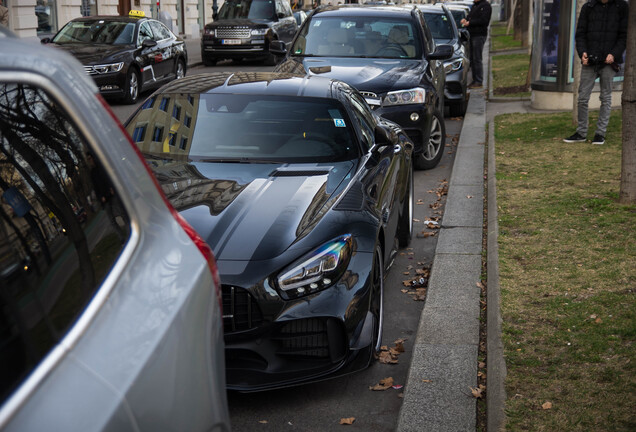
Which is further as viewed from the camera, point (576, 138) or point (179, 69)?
point (179, 69)

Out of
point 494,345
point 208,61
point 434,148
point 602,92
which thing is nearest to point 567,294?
point 494,345

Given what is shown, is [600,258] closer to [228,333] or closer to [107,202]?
[228,333]

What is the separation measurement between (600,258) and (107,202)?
17.2 ft

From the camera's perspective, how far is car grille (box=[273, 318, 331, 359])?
14.2 ft

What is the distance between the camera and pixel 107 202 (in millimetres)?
2074

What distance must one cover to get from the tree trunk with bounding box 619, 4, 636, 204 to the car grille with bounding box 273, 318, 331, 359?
4.83m

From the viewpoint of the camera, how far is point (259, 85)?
6445 mm

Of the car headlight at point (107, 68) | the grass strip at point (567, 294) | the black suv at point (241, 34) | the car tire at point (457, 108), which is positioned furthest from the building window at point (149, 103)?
the black suv at point (241, 34)

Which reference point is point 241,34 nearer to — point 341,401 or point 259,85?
point 259,85

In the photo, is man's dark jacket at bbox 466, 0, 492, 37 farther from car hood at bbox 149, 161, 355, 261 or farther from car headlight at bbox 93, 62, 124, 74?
car hood at bbox 149, 161, 355, 261

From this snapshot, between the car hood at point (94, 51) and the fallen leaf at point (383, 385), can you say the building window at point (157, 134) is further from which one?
the car hood at point (94, 51)

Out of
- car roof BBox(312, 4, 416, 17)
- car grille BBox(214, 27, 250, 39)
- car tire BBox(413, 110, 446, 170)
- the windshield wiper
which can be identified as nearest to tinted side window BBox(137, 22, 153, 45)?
car roof BBox(312, 4, 416, 17)

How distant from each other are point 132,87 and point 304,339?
14143 millimetres

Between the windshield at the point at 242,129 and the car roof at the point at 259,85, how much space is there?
74 millimetres
